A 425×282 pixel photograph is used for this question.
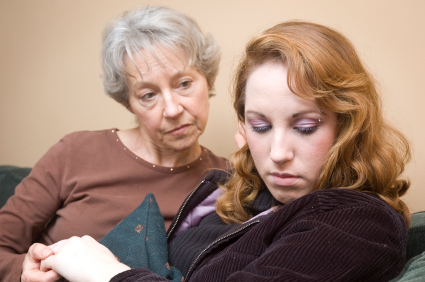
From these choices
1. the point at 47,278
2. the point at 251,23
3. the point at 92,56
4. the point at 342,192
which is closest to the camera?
the point at 342,192

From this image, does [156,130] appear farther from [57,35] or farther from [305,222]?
[57,35]

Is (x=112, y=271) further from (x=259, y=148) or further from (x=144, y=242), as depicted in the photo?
(x=259, y=148)

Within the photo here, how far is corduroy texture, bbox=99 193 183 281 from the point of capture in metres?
1.18

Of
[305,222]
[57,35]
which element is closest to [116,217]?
[305,222]

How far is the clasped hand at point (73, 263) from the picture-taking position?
105 cm

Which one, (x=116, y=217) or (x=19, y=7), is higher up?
(x=19, y=7)

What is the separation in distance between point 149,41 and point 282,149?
0.89 metres

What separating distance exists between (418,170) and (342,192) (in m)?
0.89

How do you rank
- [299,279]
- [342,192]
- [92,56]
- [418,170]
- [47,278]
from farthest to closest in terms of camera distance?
[92,56], [418,170], [47,278], [342,192], [299,279]

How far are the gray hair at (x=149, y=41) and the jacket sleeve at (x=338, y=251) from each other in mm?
1000

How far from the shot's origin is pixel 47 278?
119 centimetres

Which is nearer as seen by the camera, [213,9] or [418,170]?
[418,170]

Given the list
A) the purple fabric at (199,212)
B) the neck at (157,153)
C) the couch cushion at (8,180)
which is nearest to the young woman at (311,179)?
the purple fabric at (199,212)

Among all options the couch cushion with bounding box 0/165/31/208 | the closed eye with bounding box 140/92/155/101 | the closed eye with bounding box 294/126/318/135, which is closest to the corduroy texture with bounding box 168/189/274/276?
the closed eye with bounding box 294/126/318/135
